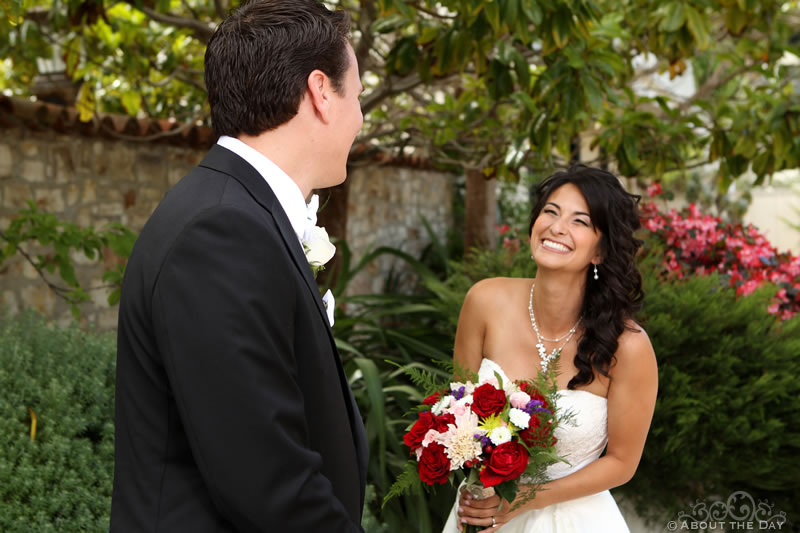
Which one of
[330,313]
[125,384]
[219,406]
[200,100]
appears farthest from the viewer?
[200,100]

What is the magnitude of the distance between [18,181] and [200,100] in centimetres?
246

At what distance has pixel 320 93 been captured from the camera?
4.17 feet

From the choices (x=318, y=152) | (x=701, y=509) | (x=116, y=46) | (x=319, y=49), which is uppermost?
(x=116, y=46)

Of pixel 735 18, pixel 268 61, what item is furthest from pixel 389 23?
pixel 268 61

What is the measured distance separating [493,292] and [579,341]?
0.38 metres

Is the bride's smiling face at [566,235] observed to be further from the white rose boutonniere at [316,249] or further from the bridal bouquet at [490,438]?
the white rose boutonniere at [316,249]

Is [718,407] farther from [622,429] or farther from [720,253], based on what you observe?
[622,429]

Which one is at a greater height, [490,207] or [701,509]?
[490,207]

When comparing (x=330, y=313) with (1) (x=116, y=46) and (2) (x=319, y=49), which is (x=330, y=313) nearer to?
(2) (x=319, y=49)

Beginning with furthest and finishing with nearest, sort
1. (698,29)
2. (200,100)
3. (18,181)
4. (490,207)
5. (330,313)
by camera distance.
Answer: (490,207) < (200,100) < (18,181) < (698,29) < (330,313)

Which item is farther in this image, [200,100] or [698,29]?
[200,100]

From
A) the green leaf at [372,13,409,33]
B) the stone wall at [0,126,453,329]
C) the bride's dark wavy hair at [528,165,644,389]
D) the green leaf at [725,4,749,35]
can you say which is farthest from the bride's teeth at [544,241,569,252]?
the stone wall at [0,126,453,329]

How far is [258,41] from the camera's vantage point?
1.24 metres

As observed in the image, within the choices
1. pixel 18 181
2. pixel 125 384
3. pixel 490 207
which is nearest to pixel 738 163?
pixel 490 207
